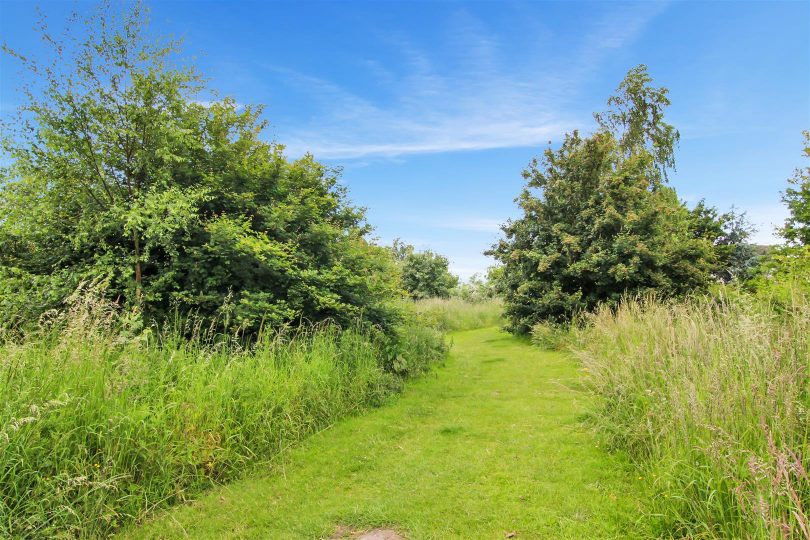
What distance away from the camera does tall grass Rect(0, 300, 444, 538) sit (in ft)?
9.01

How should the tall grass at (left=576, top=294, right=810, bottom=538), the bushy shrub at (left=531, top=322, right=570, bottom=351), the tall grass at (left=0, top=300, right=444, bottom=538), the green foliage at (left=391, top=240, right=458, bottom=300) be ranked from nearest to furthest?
the tall grass at (left=576, top=294, right=810, bottom=538), the tall grass at (left=0, top=300, right=444, bottom=538), the bushy shrub at (left=531, top=322, right=570, bottom=351), the green foliage at (left=391, top=240, right=458, bottom=300)

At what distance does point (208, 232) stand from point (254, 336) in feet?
6.07

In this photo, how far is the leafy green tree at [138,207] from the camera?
572 cm

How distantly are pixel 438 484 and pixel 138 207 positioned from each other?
530 centimetres

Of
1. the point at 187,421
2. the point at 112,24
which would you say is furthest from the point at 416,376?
the point at 112,24

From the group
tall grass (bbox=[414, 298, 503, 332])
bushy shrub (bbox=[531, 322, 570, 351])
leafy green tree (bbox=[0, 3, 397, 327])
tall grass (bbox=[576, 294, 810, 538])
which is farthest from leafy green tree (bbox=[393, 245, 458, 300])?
tall grass (bbox=[576, 294, 810, 538])

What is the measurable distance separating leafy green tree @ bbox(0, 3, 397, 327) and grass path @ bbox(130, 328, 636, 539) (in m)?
2.38

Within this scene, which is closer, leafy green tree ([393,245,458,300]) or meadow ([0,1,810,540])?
meadow ([0,1,810,540])

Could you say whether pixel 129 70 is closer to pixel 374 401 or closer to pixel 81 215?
pixel 81 215

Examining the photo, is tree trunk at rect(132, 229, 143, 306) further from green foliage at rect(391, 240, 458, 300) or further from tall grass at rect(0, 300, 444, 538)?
green foliage at rect(391, 240, 458, 300)

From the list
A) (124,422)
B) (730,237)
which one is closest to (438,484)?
(124,422)

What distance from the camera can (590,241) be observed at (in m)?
12.8

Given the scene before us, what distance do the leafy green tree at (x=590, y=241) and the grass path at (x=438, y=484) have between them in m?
7.02

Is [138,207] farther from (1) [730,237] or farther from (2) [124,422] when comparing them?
(1) [730,237]
